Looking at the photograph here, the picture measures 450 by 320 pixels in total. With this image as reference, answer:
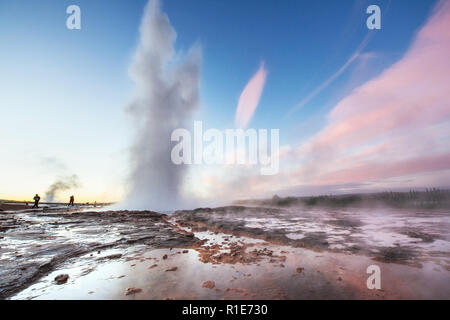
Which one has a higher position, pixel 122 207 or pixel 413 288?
pixel 413 288

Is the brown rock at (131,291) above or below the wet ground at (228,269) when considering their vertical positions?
above

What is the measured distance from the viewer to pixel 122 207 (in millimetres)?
42094

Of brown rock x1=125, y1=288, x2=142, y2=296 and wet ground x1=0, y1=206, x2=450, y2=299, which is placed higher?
brown rock x1=125, y1=288, x2=142, y2=296

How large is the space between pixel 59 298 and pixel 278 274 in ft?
19.2

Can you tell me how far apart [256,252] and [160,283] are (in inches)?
175

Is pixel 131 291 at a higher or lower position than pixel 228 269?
higher

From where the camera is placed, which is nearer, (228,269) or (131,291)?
(131,291)
